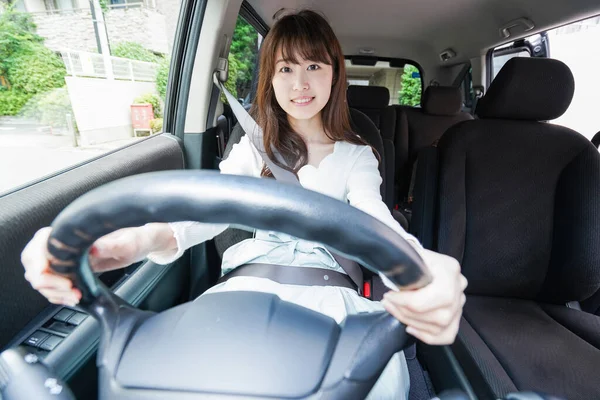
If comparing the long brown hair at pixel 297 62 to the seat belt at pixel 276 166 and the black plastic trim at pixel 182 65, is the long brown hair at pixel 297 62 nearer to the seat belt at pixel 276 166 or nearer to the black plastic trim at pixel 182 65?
the seat belt at pixel 276 166

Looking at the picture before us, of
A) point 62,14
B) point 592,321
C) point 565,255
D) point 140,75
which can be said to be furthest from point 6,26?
point 592,321

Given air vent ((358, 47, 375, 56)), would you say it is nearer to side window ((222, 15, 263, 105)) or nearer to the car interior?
the car interior

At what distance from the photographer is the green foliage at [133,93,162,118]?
4.54ft

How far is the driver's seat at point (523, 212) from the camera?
3.95 feet

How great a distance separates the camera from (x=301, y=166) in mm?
1154

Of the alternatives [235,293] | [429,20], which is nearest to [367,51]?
[429,20]

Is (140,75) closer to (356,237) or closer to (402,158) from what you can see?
(356,237)

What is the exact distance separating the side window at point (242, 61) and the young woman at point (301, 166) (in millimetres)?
699

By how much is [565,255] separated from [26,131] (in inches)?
70.2

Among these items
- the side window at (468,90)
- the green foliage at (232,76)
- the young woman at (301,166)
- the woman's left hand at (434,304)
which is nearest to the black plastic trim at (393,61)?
the side window at (468,90)

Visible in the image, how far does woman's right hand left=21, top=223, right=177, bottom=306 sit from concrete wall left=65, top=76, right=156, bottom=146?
634mm

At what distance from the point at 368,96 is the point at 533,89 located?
1.74 m

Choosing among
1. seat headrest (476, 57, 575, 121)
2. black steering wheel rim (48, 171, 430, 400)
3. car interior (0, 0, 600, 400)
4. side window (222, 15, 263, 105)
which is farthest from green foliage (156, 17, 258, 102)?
black steering wheel rim (48, 171, 430, 400)

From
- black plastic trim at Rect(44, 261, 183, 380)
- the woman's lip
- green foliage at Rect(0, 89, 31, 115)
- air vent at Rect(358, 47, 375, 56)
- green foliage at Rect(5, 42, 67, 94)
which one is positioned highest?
air vent at Rect(358, 47, 375, 56)
